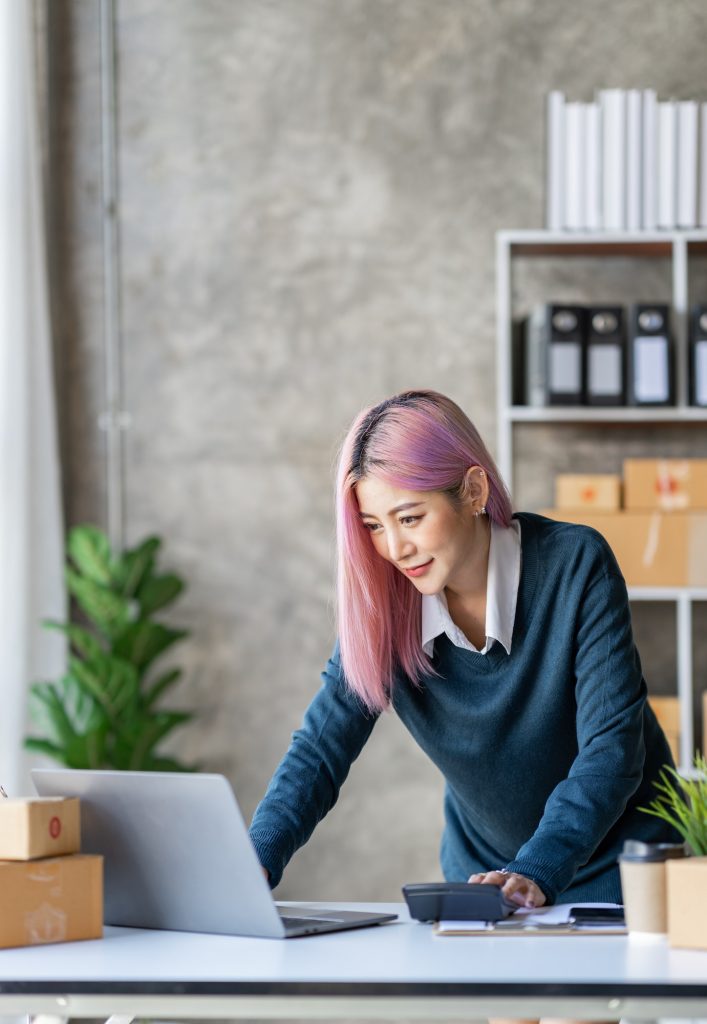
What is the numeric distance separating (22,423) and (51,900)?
2.18 metres

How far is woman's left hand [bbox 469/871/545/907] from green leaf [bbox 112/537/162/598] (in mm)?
2118

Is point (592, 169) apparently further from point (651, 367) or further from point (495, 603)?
point (495, 603)

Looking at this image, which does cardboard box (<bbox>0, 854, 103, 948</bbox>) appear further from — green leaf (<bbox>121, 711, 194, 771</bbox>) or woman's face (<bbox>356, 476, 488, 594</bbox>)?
green leaf (<bbox>121, 711, 194, 771</bbox>)

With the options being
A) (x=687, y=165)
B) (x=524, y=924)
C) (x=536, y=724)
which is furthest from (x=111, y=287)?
(x=524, y=924)

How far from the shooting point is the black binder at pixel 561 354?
3418mm

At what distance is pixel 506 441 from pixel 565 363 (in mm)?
273

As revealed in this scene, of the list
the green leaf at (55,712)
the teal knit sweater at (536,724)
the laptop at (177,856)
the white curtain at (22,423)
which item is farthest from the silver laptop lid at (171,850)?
the white curtain at (22,423)

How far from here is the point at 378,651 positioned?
1.84m

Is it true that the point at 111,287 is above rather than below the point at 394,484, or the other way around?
above

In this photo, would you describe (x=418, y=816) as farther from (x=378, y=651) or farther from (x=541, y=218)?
(x=378, y=651)

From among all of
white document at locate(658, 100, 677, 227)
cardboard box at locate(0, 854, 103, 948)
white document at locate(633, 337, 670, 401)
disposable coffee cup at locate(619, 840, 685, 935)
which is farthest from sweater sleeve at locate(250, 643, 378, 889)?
white document at locate(658, 100, 677, 227)

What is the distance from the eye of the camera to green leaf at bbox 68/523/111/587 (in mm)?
3484

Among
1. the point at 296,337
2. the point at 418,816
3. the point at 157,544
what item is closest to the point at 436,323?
the point at 296,337

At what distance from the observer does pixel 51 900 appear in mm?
1429
